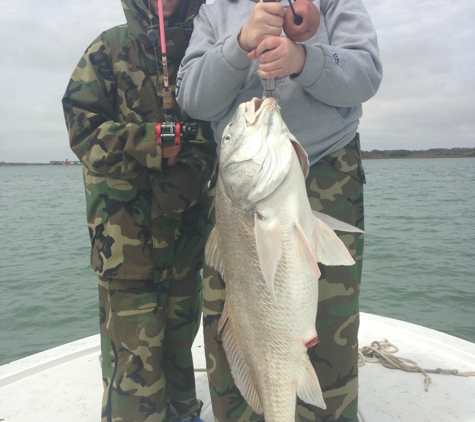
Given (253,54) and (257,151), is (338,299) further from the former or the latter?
(253,54)

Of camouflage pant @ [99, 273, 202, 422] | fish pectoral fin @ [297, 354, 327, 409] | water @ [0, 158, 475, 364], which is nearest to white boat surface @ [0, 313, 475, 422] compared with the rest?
camouflage pant @ [99, 273, 202, 422]

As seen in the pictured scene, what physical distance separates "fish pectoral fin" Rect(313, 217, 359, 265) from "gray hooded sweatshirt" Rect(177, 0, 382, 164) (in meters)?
0.49

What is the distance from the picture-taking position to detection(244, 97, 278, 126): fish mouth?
164 centimetres

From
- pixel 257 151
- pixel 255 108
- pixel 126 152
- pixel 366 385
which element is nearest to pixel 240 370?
pixel 257 151

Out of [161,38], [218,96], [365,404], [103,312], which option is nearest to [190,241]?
[103,312]

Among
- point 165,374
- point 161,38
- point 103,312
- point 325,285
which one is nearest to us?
point 325,285

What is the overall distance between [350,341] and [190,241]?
1148 mm

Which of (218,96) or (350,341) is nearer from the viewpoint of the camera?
(218,96)

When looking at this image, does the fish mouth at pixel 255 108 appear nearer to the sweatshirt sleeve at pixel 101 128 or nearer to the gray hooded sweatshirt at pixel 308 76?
the gray hooded sweatshirt at pixel 308 76

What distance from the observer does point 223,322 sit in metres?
2.02

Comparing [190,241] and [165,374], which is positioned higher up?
[190,241]

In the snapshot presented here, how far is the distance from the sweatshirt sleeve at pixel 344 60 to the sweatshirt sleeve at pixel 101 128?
99 cm

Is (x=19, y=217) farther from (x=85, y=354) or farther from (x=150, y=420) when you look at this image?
(x=150, y=420)

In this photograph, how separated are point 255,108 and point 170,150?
0.83 meters
